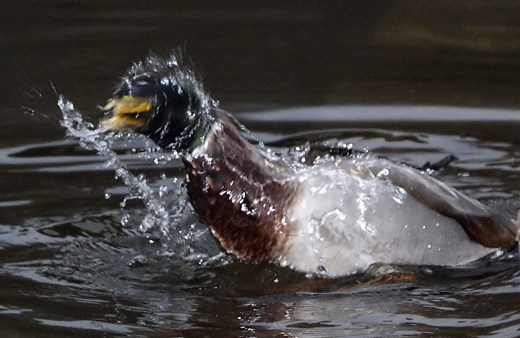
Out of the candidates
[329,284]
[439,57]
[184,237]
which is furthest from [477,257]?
[439,57]

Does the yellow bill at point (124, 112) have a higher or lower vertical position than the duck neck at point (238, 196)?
higher

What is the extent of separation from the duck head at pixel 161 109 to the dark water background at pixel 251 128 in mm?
529

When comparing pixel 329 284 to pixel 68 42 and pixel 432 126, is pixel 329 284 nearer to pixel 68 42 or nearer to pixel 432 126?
pixel 432 126

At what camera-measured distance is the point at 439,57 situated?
775 cm

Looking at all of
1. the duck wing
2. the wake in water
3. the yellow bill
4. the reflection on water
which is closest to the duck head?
the yellow bill

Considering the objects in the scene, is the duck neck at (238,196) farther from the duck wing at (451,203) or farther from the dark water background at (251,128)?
the duck wing at (451,203)

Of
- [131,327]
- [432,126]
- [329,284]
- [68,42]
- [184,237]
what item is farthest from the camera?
[68,42]

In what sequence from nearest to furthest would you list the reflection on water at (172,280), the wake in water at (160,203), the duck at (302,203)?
the reflection on water at (172,280), the duck at (302,203), the wake in water at (160,203)

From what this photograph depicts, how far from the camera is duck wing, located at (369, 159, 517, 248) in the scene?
5.33 m

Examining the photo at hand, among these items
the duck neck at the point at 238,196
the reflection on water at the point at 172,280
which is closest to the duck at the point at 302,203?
the duck neck at the point at 238,196

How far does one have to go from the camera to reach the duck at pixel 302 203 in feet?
17.2

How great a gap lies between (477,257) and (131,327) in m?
1.50

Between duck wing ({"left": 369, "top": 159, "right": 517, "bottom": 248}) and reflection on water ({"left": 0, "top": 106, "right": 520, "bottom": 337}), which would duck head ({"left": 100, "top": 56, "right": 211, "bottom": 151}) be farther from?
duck wing ({"left": 369, "top": 159, "right": 517, "bottom": 248})

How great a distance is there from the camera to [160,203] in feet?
19.3
